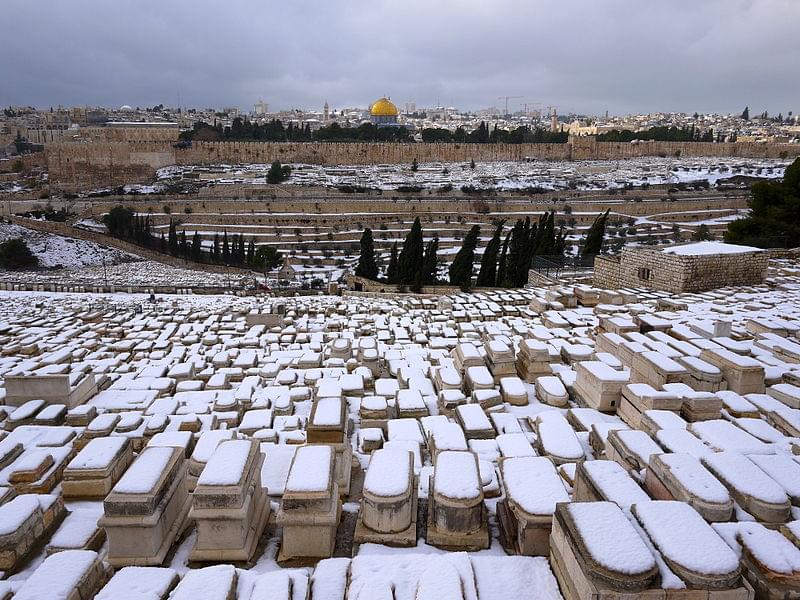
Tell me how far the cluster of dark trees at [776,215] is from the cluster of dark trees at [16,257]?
26.7 meters

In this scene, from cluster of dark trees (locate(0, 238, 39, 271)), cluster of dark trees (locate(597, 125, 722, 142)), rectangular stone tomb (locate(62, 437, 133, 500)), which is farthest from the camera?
cluster of dark trees (locate(597, 125, 722, 142))

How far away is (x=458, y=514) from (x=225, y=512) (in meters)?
0.95

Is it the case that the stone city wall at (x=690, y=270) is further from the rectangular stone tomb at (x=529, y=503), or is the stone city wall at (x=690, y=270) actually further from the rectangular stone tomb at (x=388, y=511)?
the rectangular stone tomb at (x=388, y=511)

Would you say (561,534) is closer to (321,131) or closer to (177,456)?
(177,456)

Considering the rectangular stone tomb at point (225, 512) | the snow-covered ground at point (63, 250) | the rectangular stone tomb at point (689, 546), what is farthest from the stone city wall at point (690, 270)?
the snow-covered ground at point (63, 250)

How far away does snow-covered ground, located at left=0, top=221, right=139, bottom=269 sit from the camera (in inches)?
922

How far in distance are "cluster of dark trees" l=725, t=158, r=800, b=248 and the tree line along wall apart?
132 ft

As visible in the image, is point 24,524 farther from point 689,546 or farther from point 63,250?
point 63,250

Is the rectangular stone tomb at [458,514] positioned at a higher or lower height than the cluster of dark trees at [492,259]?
higher

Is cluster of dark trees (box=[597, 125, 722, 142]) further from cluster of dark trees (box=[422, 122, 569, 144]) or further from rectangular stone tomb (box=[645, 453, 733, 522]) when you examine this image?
rectangular stone tomb (box=[645, 453, 733, 522])

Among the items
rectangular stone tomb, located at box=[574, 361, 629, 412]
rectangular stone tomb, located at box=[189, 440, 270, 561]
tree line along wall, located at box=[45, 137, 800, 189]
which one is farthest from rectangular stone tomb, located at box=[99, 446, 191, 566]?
tree line along wall, located at box=[45, 137, 800, 189]

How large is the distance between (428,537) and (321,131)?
177 feet

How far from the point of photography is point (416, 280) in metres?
15.0

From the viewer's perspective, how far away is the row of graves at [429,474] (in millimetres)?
1740
